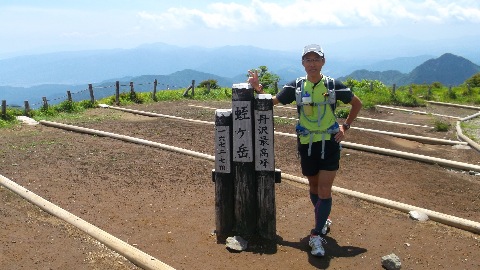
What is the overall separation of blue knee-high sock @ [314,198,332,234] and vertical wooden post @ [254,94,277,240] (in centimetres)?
52

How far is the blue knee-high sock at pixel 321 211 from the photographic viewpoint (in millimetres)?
4520

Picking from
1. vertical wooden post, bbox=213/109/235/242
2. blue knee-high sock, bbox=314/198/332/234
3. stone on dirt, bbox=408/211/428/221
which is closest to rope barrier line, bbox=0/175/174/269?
vertical wooden post, bbox=213/109/235/242

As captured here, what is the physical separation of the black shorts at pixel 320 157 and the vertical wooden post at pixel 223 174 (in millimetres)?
895

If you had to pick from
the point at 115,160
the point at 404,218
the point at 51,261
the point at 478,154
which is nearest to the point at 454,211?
the point at 404,218

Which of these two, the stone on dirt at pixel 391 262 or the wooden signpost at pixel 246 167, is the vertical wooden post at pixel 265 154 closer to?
the wooden signpost at pixel 246 167

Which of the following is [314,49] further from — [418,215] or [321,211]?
[418,215]

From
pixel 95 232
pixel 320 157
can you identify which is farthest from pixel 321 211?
pixel 95 232

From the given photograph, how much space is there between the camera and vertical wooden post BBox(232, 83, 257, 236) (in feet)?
15.3

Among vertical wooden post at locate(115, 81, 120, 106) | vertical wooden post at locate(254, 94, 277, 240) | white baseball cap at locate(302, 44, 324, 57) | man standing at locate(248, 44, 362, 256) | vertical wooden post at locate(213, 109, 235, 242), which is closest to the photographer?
white baseball cap at locate(302, 44, 324, 57)

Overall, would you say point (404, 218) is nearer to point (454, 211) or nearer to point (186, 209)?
point (454, 211)

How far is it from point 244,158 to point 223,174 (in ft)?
1.11

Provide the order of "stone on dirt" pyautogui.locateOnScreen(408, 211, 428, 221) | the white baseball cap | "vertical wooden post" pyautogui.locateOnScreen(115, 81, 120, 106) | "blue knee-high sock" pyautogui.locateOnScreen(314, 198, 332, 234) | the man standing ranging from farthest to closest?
1. "vertical wooden post" pyautogui.locateOnScreen(115, 81, 120, 106)
2. "stone on dirt" pyautogui.locateOnScreen(408, 211, 428, 221)
3. "blue knee-high sock" pyautogui.locateOnScreen(314, 198, 332, 234)
4. the man standing
5. the white baseball cap

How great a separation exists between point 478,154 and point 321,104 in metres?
7.57

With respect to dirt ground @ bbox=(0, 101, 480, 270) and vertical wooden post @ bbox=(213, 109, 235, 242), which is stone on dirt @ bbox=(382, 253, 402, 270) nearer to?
dirt ground @ bbox=(0, 101, 480, 270)
